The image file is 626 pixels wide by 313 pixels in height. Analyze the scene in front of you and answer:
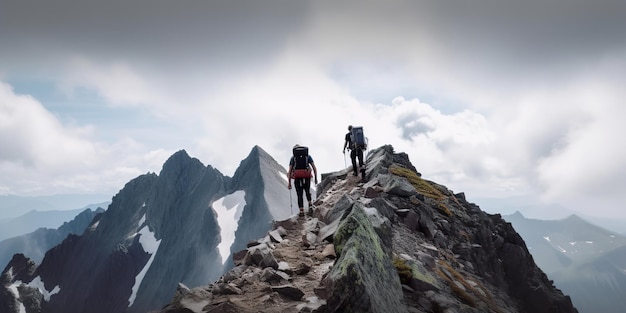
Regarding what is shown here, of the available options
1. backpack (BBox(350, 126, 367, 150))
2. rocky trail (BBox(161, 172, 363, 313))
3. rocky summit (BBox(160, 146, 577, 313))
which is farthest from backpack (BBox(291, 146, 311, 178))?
backpack (BBox(350, 126, 367, 150))

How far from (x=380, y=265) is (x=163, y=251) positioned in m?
193

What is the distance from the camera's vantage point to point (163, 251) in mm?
177625

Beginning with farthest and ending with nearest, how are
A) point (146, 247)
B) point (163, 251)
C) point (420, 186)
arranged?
1. point (146, 247)
2. point (163, 251)
3. point (420, 186)

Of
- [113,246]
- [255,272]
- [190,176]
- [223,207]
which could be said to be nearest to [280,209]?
[223,207]

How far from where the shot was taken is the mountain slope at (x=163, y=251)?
154750mm

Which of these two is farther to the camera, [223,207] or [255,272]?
[223,207]

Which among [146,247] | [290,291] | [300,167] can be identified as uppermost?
[146,247]

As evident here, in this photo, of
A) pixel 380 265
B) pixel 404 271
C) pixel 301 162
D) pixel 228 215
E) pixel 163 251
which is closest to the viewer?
pixel 380 265

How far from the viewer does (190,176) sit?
19688cm

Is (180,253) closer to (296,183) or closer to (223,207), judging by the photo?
(223,207)

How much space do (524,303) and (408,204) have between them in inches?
489

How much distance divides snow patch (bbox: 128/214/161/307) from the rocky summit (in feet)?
599

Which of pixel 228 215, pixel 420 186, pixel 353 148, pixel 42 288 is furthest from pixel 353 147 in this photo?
pixel 42 288

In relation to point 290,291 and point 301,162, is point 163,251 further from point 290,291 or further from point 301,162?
point 290,291
